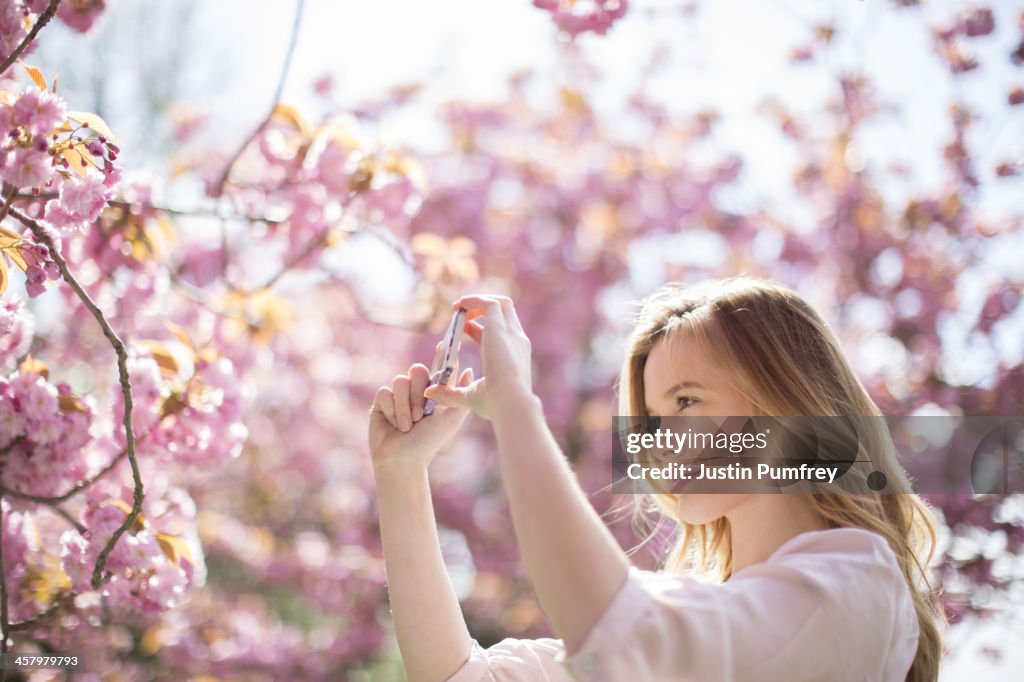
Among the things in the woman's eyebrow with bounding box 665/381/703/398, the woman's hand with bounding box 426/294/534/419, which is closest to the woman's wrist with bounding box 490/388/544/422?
the woman's hand with bounding box 426/294/534/419

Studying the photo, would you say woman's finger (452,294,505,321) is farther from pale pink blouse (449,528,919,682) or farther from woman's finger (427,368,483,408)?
pale pink blouse (449,528,919,682)

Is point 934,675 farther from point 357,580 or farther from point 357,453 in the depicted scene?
point 357,453

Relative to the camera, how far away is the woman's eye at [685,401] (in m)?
1.14

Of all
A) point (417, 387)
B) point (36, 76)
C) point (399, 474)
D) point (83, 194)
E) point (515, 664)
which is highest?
point (36, 76)

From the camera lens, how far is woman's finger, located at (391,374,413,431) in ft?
3.98

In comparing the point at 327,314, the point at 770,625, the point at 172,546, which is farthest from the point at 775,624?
the point at 327,314

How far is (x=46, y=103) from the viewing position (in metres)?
1.09

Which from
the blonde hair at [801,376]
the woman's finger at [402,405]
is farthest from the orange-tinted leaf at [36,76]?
the blonde hair at [801,376]

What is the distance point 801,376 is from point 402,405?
550mm

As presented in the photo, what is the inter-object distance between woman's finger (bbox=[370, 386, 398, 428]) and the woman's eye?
40 cm

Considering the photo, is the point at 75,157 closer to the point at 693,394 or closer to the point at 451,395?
the point at 451,395

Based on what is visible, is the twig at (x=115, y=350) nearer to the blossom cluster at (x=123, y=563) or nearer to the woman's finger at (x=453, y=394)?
the blossom cluster at (x=123, y=563)

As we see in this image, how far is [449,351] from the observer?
3.45 ft

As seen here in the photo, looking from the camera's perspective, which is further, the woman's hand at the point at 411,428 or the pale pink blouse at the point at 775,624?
the woman's hand at the point at 411,428
